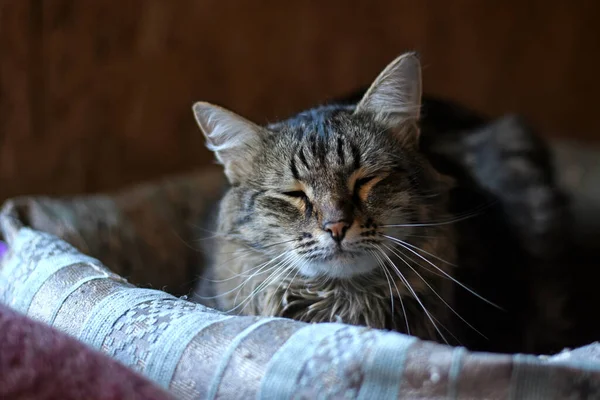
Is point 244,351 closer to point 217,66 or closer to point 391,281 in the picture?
point 391,281

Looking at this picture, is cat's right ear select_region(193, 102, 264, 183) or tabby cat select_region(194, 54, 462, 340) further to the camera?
cat's right ear select_region(193, 102, 264, 183)

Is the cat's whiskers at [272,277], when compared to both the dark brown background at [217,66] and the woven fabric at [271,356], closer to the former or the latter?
the woven fabric at [271,356]

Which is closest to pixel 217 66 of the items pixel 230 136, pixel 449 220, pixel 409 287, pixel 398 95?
pixel 230 136

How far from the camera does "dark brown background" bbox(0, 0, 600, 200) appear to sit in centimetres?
185

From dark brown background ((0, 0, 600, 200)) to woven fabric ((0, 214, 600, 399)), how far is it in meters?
0.89

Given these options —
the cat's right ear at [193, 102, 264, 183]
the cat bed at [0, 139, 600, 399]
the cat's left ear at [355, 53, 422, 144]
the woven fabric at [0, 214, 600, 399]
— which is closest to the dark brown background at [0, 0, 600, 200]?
the cat bed at [0, 139, 600, 399]

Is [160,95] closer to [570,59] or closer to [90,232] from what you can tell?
[90,232]

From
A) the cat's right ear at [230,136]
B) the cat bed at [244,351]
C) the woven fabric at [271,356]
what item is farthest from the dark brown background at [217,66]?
the woven fabric at [271,356]

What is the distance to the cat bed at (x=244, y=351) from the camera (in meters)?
0.79

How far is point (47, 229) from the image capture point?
57.5 inches

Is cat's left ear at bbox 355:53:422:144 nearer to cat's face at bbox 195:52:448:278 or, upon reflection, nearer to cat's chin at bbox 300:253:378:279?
cat's face at bbox 195:52:448:278

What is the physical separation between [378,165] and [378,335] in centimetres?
41

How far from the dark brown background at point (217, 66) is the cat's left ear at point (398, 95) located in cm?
101

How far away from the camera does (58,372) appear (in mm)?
776
